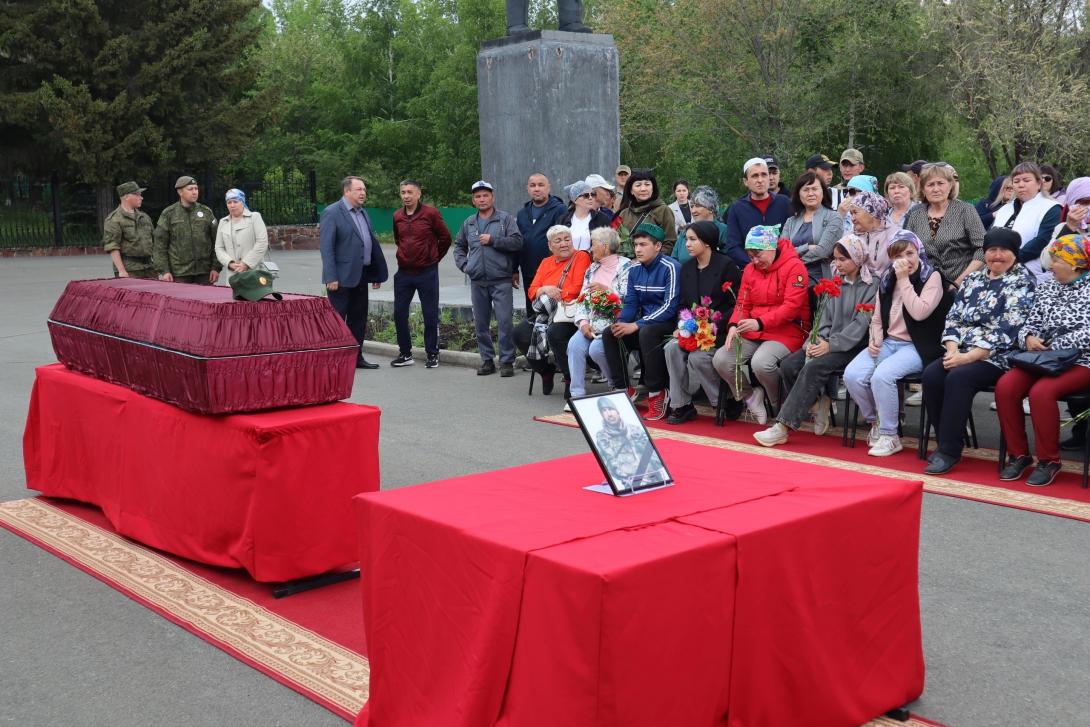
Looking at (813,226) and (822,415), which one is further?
(813,226)

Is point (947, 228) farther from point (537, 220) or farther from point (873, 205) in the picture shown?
point (537, 220)

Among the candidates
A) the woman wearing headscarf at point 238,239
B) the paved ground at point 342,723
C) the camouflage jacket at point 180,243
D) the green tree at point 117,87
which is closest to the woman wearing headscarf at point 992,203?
the paved ground at point 342,723

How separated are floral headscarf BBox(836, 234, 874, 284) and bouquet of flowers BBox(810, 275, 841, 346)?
0.19 metres

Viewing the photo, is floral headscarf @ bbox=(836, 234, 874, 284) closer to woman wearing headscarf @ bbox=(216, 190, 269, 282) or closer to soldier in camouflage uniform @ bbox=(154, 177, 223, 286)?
woman wearing headscarf @ bbox=(216, 190, 269, 282)

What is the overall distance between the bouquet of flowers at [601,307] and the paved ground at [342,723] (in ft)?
8.04

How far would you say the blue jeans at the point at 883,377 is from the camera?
7973mm

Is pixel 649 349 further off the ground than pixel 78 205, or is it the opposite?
pixel 78 205

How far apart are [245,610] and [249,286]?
5.17 feet

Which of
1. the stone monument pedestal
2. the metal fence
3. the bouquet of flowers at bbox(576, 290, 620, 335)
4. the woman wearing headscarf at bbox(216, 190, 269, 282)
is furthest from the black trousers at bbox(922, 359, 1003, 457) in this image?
the metal fence

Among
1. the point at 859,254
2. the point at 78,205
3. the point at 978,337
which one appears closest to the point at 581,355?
the point at 859,254

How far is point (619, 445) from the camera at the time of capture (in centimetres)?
390

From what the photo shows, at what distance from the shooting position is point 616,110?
14.2 metres

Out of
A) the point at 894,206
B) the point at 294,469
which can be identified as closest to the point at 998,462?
the point at 894,206

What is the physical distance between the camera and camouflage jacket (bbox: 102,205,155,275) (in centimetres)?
1269
